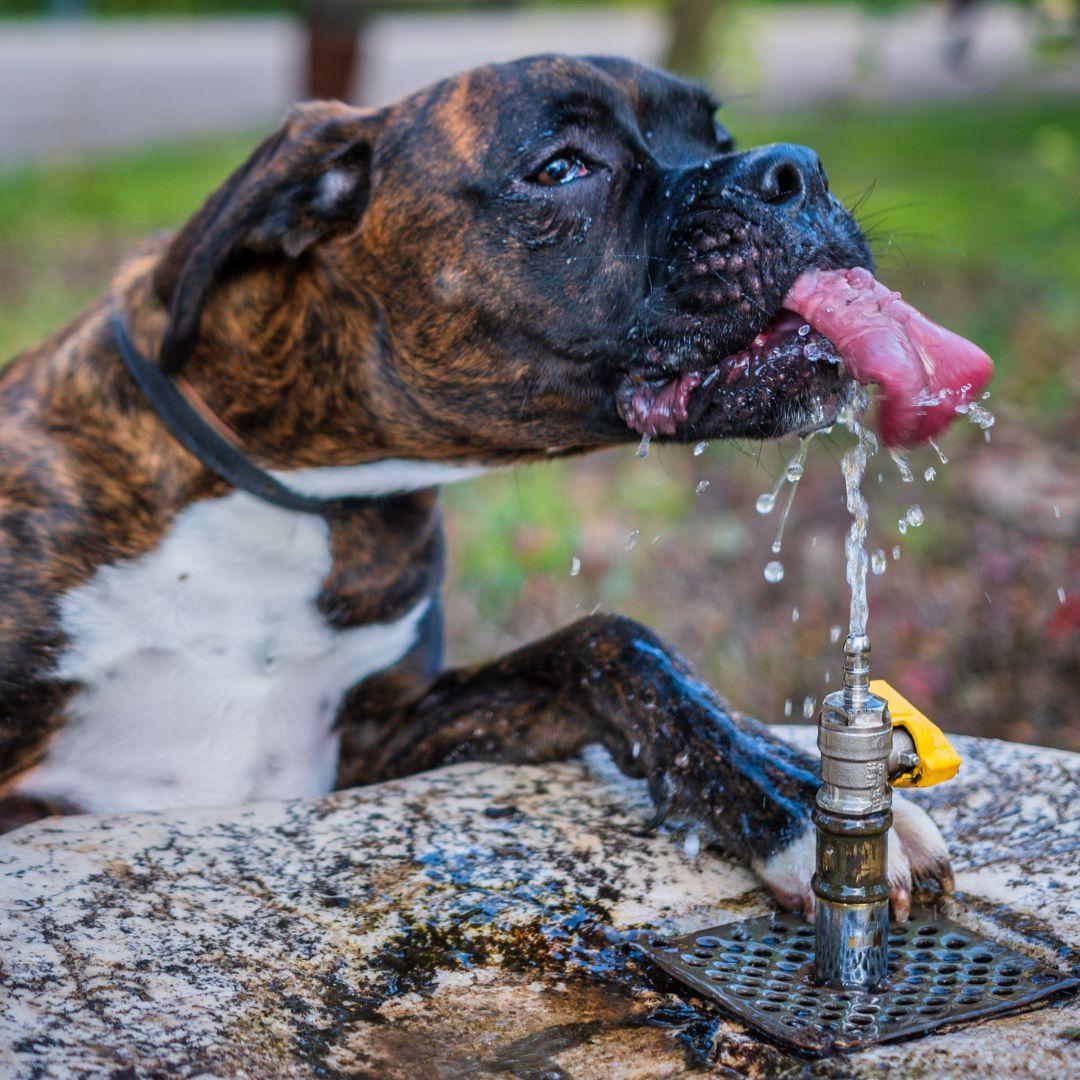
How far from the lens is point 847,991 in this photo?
2213mm

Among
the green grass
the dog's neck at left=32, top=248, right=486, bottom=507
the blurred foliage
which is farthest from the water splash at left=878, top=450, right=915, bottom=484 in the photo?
the green grass

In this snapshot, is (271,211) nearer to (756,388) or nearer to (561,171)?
(561,171)

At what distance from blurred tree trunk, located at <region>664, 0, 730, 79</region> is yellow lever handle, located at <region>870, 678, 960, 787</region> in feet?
21.5

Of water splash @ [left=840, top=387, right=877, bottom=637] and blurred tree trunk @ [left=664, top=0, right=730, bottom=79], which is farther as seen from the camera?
blurred tree trunk @ [left=664, top=0, right=730, bottom=79]

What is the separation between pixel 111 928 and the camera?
2.27 meters

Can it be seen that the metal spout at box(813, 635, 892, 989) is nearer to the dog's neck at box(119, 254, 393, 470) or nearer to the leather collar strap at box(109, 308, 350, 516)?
the dog's neck at box(119, 254, 393, 470)

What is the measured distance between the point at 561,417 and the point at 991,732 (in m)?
1.75

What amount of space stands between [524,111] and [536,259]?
26cm

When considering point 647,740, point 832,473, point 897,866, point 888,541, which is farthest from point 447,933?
point 832,473

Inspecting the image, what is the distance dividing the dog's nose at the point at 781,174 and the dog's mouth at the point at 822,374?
128mm

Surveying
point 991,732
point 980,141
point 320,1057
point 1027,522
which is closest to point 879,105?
point 980,141

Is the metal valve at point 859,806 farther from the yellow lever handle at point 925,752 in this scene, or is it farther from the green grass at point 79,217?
the green grass at point 79,217

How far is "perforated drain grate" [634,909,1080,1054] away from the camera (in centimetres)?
211

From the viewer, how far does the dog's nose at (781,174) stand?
256 centimetres
